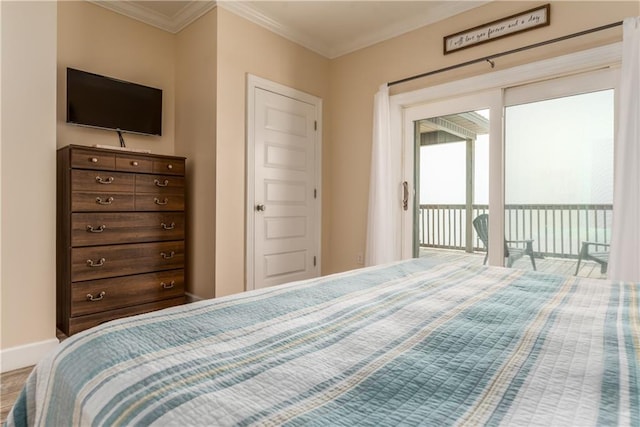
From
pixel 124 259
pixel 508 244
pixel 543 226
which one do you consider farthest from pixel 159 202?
pixel 543 226

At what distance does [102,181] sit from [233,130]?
3.73 ft

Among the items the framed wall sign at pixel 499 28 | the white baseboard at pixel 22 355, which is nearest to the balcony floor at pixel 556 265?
the framed wall sign at pixel 499 28

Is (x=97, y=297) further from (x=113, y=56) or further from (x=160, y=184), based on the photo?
(x=113, y=56)

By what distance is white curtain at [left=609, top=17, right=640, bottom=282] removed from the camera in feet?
7.36

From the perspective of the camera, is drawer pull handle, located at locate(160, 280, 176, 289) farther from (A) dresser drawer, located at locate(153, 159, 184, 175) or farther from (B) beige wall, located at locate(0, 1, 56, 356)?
(A) dresser drawer, located at locate(153, 159, 184, 175)

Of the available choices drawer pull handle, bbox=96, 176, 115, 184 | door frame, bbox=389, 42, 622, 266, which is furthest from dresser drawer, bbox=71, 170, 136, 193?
door frame, bbox=389, 42, 622, 266

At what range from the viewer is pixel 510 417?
0.53m

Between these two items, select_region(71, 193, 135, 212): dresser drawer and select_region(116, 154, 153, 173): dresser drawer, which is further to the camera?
select_region(116, 154, 153, 173): dresser drawer

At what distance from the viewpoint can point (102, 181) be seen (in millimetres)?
2617

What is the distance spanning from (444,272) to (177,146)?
2.89 metres

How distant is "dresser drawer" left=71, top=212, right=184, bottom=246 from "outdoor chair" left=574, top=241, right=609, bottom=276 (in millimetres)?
3262

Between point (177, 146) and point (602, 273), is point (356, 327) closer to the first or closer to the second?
point (602, 273)

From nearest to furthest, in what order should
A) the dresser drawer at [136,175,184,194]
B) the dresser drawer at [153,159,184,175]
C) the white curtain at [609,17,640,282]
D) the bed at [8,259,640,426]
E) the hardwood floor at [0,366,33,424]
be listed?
the bed at [8,259,640,426] → the hardwood floor at [0,366,33,424] → the white curtain at [609,17,640,282] → the dresser drawer at [136,175,184,194] → the dresser drawer at [153,159,184,175]

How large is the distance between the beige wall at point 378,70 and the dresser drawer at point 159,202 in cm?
169
